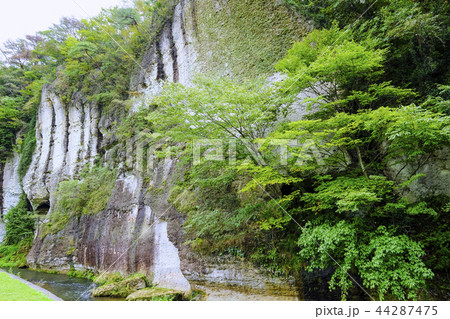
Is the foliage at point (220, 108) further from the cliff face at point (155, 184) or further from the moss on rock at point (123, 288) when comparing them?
the moss on rock at point (123, 288)

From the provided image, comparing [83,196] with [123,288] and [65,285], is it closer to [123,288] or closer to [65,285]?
[65,285]

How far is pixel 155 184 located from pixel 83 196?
7.27m

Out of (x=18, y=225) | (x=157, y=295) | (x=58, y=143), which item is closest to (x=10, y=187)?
(x=18, y=225)

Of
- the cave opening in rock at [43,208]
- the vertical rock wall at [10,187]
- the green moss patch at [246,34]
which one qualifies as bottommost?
the cave opening in rock at [43,208]

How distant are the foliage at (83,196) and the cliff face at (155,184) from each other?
0.52m

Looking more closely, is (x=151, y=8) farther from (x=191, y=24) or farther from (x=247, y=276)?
(x=247, y=276)

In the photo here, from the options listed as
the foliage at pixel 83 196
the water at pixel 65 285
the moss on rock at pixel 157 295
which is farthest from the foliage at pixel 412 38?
the foliage at pixel 83 196

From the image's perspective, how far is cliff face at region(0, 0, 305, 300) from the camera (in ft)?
25.8

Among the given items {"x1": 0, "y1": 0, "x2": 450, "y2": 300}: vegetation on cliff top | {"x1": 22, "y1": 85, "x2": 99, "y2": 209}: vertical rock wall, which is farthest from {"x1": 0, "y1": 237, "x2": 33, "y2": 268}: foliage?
{"x1": 0, "y1": 0, "x2": 450, "y2": 300}: vegetation on cliff top

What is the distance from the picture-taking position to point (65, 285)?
11703 mm

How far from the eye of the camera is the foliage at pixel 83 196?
14492 millimetres

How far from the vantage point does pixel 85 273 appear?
13.2 metres

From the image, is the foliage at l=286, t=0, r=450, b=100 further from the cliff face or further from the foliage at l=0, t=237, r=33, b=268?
the foliage at l=0, t=237, r=33, b=268

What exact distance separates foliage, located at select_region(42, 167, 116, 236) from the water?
2.89 m
